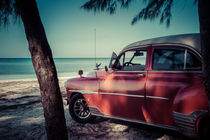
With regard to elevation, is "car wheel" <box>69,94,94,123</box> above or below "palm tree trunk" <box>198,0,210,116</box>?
below

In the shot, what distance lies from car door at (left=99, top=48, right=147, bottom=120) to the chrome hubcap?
74 cm

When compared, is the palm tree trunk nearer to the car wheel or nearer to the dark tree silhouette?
the dark tree silhouette

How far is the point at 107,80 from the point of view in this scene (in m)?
3.36

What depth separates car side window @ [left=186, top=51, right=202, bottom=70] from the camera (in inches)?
92.0

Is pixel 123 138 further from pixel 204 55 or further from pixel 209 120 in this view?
pixel 204 55

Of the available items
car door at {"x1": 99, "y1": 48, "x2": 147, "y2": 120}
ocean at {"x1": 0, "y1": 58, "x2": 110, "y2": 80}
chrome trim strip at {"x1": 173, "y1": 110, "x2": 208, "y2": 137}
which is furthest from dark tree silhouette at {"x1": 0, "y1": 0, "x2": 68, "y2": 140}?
ocean at {"x1": 0, "y1": 58, "x2": 110, "y2": 80}

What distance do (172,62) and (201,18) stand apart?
1.21 metres

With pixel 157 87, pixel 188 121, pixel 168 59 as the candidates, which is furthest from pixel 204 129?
pixel 168 59

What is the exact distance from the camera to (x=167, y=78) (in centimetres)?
259

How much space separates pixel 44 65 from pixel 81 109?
234cm

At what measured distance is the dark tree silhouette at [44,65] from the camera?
6.25 feet

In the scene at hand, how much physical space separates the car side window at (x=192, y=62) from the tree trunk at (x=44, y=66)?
2.23 m

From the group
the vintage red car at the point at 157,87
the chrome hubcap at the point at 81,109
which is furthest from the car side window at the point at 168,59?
the chrome hubcap at the point at 81,109

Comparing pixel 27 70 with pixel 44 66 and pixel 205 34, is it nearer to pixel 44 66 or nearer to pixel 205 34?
pixel 44 66
